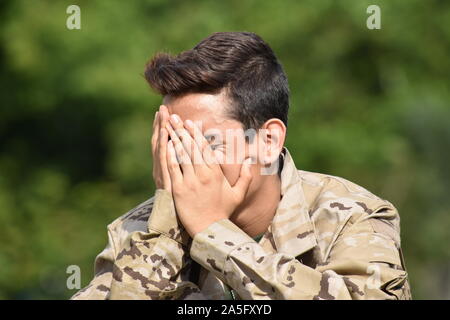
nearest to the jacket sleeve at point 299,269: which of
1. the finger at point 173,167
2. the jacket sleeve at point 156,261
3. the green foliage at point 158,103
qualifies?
the jacket sleeve at point 156,261

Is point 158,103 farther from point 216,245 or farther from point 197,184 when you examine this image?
point 216,245

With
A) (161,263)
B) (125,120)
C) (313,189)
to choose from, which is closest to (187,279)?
(161,263)

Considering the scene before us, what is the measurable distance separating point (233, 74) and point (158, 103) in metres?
9.74

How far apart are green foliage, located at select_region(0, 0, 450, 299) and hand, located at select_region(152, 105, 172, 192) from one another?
7.76 meters

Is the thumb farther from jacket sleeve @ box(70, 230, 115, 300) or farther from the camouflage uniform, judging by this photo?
jacket sleeve @ box(70, 230, 115, 300)

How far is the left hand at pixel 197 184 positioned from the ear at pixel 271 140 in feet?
1.09

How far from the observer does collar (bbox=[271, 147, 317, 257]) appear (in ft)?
13.0

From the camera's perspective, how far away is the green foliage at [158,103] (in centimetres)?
1220

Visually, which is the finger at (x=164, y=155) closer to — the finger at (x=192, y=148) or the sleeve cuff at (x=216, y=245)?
the finger at (x=192, y=148)

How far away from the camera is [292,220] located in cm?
405

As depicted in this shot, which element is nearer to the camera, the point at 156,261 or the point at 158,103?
the point at 156,261

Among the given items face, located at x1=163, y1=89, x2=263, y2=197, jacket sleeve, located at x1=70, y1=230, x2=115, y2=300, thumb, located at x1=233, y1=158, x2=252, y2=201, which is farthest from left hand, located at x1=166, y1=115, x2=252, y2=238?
jacket sleeve, located at x1=70, y1=230, x2=115, y2=300

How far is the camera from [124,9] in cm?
1438

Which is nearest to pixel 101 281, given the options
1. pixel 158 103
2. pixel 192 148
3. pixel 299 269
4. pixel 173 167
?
pixel 173 167
